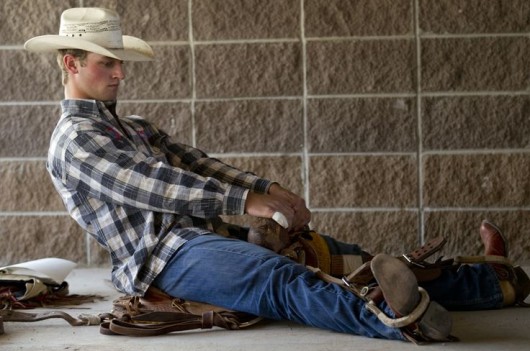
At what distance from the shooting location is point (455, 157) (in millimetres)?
4789

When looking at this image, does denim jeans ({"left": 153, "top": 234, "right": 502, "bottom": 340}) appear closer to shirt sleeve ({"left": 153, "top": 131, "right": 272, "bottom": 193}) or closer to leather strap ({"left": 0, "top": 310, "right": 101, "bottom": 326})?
leather strap ({"left": 0, "top": 310, "right": 101, "bottom": 326})

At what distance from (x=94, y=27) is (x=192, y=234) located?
37.1 inches

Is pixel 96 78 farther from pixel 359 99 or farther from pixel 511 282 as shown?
pixel 511 282

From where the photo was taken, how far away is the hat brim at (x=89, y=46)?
3.65 metres

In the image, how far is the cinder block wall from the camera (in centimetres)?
475

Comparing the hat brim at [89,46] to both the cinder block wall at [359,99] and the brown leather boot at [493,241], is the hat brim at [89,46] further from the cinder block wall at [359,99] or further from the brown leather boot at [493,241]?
the brown leather boot at [493,241]

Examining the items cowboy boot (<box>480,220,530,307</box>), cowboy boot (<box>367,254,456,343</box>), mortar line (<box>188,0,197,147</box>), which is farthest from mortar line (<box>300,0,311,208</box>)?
cowboy boot (<box>367,254,456,343</box>)

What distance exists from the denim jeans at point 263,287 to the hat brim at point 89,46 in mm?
851

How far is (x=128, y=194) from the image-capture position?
3.43m

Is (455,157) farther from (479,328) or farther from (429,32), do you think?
(479,328)

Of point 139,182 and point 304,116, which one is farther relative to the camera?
point 304,116

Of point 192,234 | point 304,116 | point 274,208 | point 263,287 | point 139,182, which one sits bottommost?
point 263,287

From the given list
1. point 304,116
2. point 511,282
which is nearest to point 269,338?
point 511,282

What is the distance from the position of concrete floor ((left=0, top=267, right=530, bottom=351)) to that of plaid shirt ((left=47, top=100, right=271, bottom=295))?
0.99 ft
